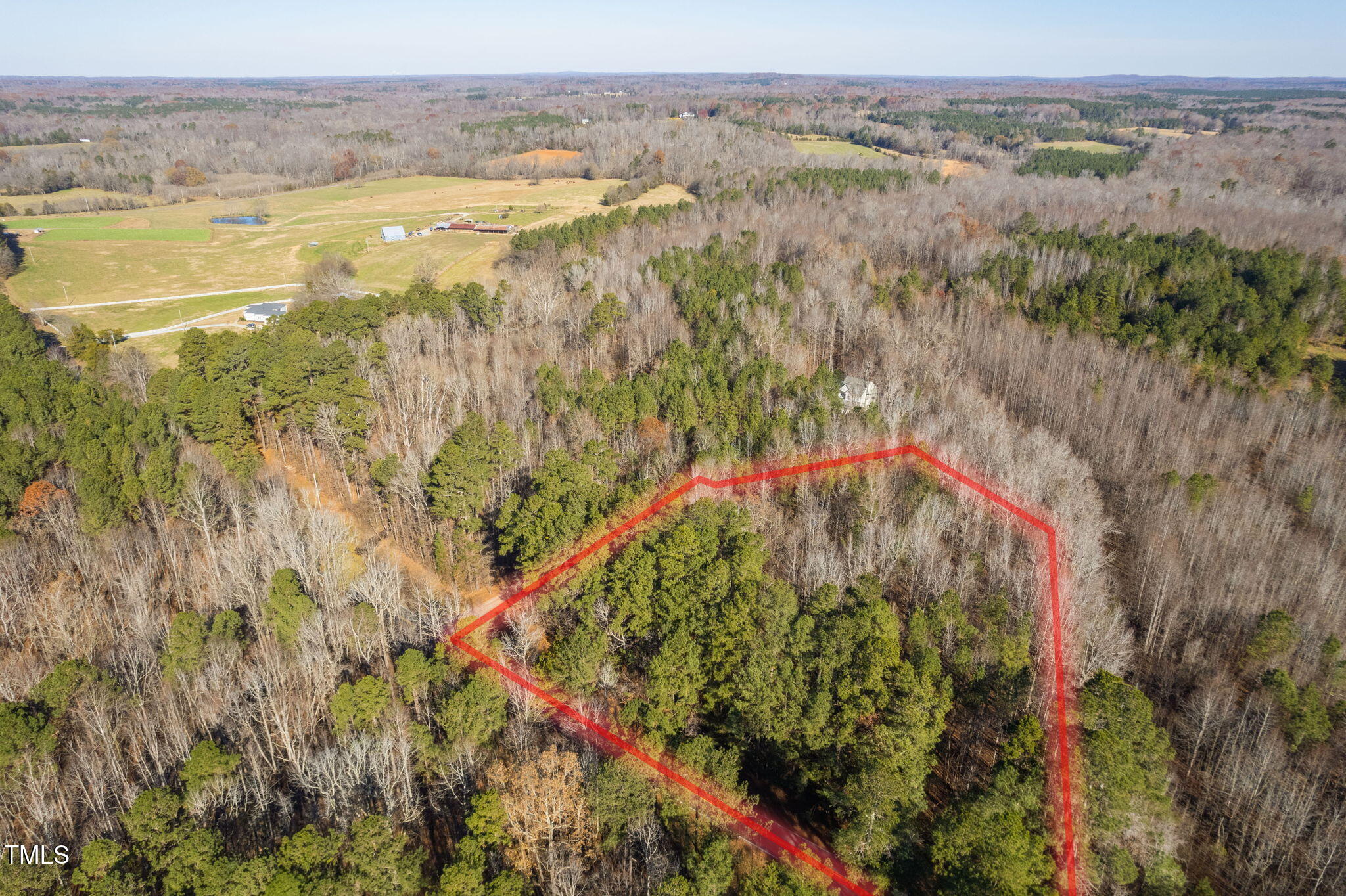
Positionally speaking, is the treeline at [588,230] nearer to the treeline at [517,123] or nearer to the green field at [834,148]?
the green field at [834,148]

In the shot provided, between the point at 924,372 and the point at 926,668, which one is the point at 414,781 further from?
the point at 924,372

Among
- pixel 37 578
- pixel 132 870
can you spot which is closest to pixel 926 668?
pixel 132 870

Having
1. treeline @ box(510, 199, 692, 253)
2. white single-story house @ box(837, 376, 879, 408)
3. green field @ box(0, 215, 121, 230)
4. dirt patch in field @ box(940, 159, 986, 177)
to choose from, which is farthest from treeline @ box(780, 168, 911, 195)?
green field @ box(0, 215, 121, 230)

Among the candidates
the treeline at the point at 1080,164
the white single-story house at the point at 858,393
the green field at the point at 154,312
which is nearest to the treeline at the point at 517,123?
the treeline at the point at 1080,164

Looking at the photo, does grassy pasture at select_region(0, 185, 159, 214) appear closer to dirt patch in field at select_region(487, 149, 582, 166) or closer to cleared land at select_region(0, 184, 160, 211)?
cleared land at select_region(0, 184, 160, 211)

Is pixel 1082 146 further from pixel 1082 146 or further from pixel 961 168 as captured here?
pixel 961 168
